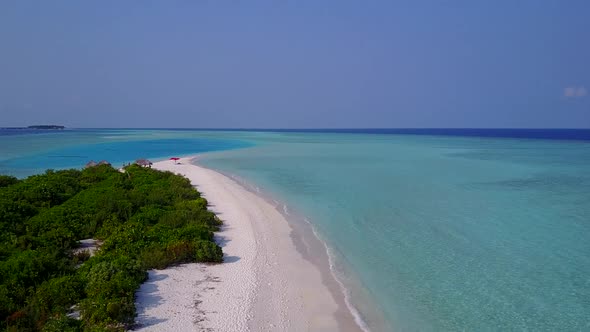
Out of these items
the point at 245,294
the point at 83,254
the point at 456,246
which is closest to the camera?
the point at 245,294

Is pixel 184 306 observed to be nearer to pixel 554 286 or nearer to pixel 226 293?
pixel 226 293

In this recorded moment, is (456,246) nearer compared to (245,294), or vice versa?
(245,294)

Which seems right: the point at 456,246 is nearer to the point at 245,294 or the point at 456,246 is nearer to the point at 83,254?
the point at 245,294

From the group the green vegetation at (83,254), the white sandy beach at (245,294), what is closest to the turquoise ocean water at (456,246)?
the white sandy beach at (245,294)

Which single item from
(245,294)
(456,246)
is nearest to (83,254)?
(245,294)

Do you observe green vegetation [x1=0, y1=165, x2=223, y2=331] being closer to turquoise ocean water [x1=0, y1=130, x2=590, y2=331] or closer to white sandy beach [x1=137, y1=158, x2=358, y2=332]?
white sandy beach [x1=137, y1=158, x2=358, y2=332]

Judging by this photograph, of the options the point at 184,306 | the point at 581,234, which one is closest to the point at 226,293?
the point at 184,306

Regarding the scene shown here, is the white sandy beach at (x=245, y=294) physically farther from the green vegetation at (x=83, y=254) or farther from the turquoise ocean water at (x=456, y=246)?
the turquoise ocean water at (x=456, y=246)

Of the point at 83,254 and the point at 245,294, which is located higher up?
the point at 83,254
